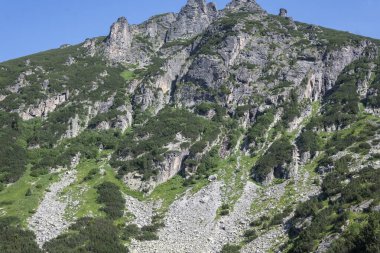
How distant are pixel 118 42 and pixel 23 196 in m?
88.9

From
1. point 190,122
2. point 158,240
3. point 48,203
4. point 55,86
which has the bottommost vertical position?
point 158,240

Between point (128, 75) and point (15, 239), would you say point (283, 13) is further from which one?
point (15, 239)

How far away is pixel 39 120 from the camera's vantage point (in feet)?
348

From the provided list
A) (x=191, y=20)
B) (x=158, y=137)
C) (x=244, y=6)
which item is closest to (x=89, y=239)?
(x=158, y=137)

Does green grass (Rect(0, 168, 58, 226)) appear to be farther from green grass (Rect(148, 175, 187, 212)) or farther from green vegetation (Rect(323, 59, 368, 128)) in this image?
green vegetation (Rect(323, 59, 368, 128))

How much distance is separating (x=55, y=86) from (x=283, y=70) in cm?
6127

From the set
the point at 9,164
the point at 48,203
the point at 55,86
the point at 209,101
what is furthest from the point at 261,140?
the point at 55,86

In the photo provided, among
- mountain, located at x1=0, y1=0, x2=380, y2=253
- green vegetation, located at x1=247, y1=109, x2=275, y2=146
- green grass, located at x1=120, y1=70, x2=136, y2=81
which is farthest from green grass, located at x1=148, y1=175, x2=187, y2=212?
green grass, located at x1=120, y1=70, x2=136, y2=81

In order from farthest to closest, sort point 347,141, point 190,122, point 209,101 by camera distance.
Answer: point 209,101 → point 190,122 → point 347,141

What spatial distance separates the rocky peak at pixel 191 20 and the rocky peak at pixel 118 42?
1986 centimetres

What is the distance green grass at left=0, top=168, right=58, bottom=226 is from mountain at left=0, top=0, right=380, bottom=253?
317 millimetres

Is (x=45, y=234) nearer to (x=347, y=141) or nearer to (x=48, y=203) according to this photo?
(x=48, y=203)

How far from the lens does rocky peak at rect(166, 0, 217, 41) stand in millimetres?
168250

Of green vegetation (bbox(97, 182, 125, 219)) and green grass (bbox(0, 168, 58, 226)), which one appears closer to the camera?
green grass (bbox(0, 168, 58, 226))
